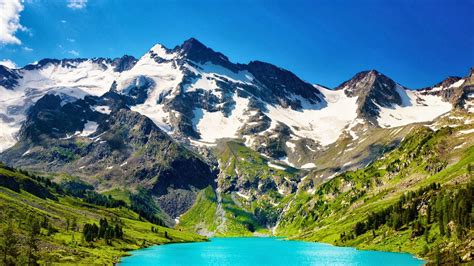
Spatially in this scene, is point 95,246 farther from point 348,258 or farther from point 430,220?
point 430,220

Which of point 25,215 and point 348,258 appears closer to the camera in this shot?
point 348,258

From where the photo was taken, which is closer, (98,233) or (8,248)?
(8,248)

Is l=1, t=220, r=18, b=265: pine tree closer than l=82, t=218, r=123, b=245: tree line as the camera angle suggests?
Yes

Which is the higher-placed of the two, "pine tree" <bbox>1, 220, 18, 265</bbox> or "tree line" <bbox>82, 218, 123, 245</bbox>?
"tree line" <bbox>82, 218, 123, 245</bbox>

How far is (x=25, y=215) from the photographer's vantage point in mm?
168125

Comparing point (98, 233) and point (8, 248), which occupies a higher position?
point (98, 233)

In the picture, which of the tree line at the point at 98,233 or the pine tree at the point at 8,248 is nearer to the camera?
the pine tree at the point at 8,248

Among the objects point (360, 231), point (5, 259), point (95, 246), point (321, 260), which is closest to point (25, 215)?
point (95, 246)

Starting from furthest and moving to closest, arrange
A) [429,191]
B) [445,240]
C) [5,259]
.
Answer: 1. [429,191]
2. [445,240]
3. [5,259]

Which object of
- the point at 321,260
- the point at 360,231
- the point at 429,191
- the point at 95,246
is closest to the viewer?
the point at 321,260

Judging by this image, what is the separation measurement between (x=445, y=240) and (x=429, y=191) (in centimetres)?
5396

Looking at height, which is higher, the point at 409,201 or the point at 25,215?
the point at 409,201

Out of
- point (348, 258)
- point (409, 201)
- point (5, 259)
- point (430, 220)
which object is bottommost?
point (5, 259)

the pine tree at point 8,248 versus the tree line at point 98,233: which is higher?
the tree line at point 98,233
